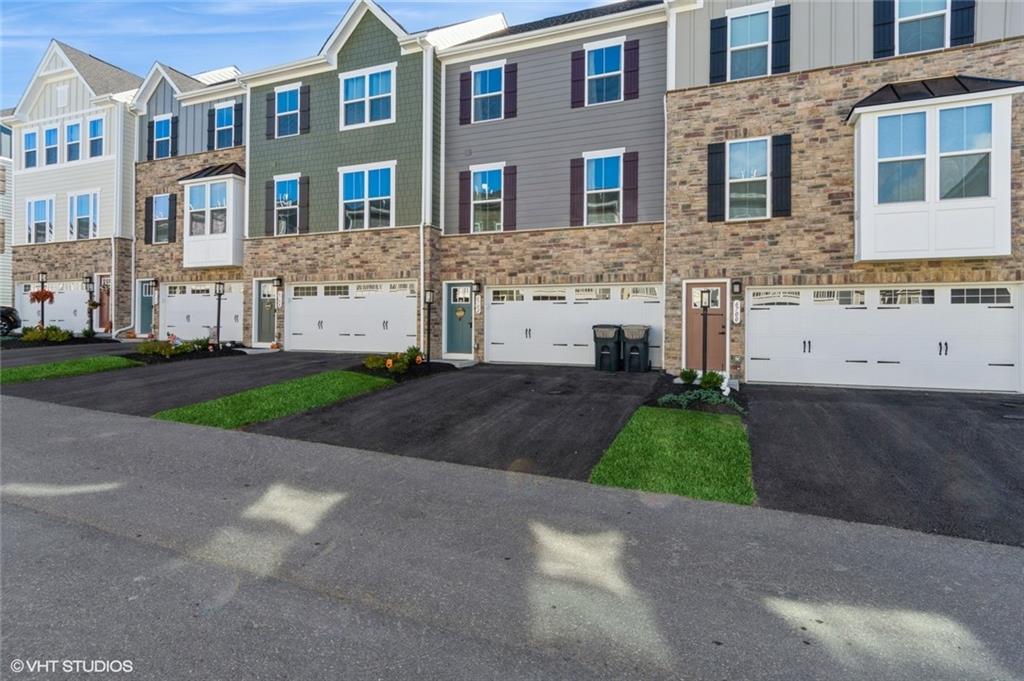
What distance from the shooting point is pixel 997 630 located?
9.59 ft

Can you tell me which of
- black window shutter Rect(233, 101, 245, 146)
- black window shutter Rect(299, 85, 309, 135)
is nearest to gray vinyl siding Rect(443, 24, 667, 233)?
black window shutter Rect(299, 85, 309, 135)

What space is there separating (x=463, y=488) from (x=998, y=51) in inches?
519

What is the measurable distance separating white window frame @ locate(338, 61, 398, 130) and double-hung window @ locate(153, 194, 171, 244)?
28.6 feet

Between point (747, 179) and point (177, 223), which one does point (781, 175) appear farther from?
point (177, 223)

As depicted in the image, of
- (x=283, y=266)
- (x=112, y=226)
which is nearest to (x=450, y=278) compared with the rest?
(x=283, y=266)

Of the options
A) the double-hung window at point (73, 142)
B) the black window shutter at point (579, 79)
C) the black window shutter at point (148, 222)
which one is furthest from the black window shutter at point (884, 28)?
the double-hung window at point (73, 142)

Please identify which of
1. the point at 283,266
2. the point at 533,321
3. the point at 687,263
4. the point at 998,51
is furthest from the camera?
the point at 283,266

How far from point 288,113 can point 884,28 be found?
1630cm

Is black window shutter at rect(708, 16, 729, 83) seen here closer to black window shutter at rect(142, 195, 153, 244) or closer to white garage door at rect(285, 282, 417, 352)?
white garage door at rect(285, 282, 417, 352)

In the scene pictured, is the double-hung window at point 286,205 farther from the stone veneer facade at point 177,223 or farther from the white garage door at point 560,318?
the white garage door at point 560,318

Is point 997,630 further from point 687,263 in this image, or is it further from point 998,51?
point 998,51

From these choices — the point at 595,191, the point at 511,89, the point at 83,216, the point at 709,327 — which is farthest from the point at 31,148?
the point at 709,327

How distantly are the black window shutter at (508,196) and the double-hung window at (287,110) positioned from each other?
7.44m

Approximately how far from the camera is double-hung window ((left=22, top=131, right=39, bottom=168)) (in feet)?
72.2
